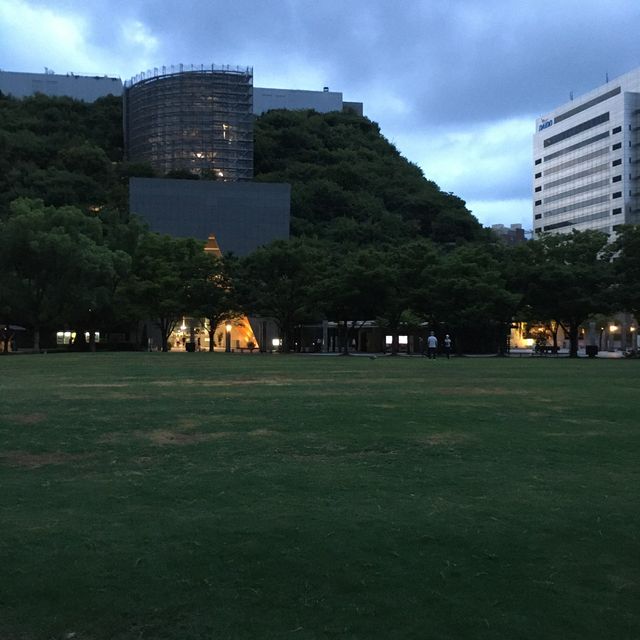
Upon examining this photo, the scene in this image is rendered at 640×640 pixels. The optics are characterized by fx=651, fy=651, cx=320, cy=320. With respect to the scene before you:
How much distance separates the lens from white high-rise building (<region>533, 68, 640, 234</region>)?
102 metres

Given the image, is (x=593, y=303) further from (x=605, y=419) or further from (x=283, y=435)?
(x=283, y=435)

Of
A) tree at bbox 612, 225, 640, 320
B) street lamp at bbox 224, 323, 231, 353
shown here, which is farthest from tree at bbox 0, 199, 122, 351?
tree at bbox 612, 225, 640, 320

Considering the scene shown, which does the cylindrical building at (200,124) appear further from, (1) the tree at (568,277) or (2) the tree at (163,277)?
(1) the tree at (568,277)

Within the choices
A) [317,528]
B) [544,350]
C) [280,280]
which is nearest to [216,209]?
[280,280]

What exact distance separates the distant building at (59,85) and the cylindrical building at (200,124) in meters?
26.5

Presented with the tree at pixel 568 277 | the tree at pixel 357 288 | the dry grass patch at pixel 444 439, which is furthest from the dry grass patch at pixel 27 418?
the tree at pixel 568 277

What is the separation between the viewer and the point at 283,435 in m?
9.09

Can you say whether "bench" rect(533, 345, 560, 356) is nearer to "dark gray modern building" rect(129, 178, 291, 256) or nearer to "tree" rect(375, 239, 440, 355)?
"tree" rect(375, 239, 440, 355)

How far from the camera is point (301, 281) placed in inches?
1801

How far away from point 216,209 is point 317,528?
72325mm

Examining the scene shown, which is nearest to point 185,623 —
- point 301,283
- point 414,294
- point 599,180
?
point 414,294

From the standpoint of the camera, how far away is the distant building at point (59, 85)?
124750mm

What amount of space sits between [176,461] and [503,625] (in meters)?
4.62

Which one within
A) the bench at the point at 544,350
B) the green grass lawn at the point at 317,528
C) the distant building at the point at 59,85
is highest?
the distant building at the point at 59,85
